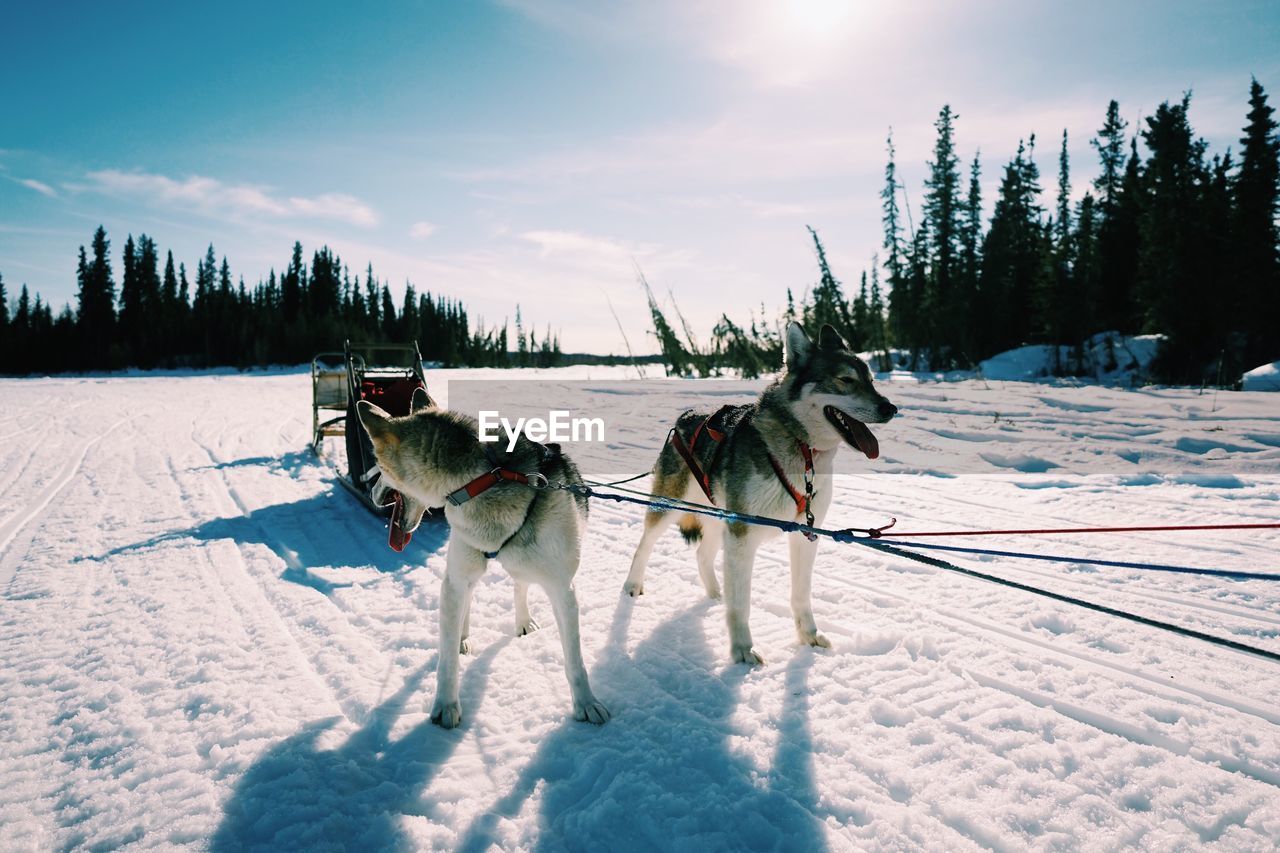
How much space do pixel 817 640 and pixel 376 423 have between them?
7.73ft

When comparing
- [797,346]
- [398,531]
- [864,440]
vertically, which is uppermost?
[797,346]

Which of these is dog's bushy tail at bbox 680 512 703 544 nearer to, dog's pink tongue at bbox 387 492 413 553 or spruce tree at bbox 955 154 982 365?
dog's pink tongue at bbox 387 492 413 553

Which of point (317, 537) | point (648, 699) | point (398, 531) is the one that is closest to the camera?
point (398, 531)

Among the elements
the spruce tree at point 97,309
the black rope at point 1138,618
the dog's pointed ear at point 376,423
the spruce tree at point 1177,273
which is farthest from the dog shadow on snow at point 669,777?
the spruce tree at point 97,309

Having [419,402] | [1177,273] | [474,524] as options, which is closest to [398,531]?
[474,524]

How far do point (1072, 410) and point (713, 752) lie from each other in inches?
347

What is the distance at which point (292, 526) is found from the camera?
5668mm

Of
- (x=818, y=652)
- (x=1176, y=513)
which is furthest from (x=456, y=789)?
(x=1176, y=513)

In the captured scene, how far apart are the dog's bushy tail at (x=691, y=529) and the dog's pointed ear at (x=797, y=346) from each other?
1.18 metres

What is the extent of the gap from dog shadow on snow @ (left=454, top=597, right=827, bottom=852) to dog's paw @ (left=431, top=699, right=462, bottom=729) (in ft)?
1.36

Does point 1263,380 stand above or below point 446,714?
above

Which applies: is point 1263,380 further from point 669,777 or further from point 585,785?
point 585,785

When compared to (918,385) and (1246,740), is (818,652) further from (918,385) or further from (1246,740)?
(918,385)

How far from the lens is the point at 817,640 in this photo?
316 centimetres
